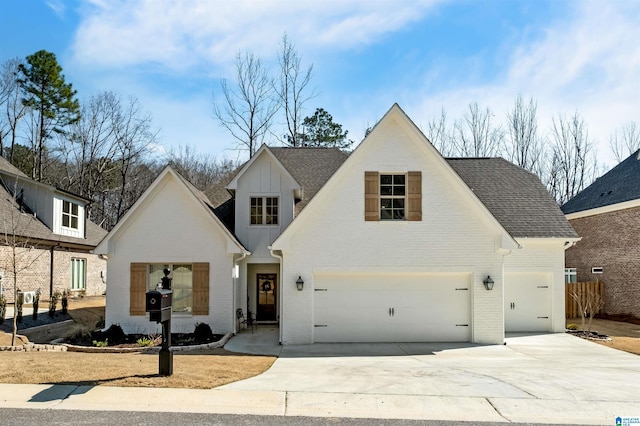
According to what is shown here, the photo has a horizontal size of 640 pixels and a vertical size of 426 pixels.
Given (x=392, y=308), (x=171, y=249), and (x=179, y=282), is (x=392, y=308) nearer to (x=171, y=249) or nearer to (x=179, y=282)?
(x=179, y=282)

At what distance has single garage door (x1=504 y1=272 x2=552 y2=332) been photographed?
1667 cm

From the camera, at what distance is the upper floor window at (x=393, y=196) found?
14.2 metres

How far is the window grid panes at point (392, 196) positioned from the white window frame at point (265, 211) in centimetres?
444

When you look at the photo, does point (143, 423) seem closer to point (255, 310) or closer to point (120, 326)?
point (120, 326)

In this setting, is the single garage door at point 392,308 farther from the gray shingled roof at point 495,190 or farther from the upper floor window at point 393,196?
the gray shingled roof at point 495,190

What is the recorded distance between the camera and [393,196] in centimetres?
1436

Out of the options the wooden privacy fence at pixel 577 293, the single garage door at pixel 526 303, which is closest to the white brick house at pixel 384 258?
the single garage door at pixel 526 303

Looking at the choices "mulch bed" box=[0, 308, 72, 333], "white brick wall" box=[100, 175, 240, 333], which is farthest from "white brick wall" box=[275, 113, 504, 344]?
"mulch bed" box=[0, 308, 72, 333]

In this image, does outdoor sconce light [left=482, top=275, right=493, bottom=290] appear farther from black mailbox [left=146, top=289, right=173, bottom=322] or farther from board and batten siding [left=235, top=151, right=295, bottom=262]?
black mailbox [left=146, top=289, right=173, bottom=322]

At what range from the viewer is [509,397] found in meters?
7.94

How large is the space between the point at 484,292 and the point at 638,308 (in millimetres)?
9905

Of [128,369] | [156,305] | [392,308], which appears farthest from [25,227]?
[392,308]

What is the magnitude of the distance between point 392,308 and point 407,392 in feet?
20.4

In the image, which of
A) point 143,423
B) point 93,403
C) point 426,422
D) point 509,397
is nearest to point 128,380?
point 93,403
